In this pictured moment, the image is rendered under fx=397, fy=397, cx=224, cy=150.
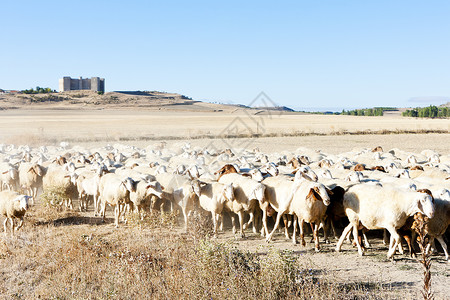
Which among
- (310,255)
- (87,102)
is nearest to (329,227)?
(310,255)

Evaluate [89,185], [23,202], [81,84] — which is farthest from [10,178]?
[81,84]

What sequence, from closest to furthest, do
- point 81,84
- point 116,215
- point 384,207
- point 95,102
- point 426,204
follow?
point 426,204
point 384,207
point 116,215
point 95,102
point 81,84

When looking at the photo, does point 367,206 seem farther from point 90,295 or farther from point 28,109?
point 28,109

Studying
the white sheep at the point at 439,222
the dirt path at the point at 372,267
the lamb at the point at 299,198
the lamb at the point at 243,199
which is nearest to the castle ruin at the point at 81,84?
the lamb at the point at 243,199

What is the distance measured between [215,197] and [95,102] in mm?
105535

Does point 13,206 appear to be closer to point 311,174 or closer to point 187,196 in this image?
point 187,196

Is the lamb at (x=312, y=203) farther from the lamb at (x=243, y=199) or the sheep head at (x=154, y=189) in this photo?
the sheep head at (x=154, y=189)

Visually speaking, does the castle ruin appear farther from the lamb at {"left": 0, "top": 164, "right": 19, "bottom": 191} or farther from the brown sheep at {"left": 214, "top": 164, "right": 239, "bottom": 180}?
the brown sheep at {"left": 214, "top": 164, "right": 239, "bottom": 180}

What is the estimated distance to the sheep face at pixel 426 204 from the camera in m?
7.78

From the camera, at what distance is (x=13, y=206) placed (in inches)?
407

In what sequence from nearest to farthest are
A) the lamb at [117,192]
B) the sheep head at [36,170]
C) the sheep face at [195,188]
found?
the sheep face at [195,188] < the lamb at [117,192] < the sheep head at [36,170]

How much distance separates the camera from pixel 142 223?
10.4 meters

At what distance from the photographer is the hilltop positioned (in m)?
100

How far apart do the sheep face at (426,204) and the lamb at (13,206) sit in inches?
363
